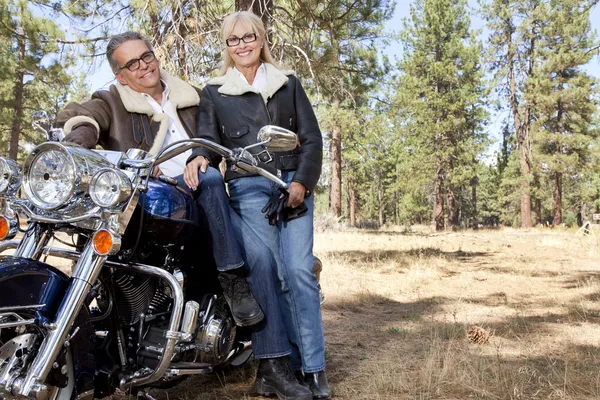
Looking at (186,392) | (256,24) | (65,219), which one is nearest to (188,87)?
(256,24)

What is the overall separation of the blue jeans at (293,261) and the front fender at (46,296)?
114 cm

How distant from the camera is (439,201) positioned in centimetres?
2992

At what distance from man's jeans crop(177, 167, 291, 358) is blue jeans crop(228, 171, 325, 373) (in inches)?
3.0

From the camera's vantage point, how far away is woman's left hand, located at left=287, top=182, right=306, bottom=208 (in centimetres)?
297

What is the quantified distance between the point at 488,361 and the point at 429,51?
1126 inches

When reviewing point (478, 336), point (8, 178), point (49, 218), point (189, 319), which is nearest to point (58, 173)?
point (49, 218)

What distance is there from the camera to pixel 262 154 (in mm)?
2658

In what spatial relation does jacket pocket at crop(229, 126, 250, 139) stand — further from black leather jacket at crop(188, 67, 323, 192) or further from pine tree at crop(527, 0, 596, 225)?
pine tree at crop(527, 0, 596, 225)

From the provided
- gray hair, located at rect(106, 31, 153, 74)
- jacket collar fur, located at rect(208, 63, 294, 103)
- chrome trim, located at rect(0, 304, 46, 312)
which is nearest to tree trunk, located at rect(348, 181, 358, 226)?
jacket collar fur, located at rect(208, 63, 294, 103)

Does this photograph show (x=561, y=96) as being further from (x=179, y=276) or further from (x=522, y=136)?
(x=179, y=276)

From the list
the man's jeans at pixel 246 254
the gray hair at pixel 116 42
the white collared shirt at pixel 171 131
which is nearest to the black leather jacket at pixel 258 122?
the white collared shirt at pixel 171 131

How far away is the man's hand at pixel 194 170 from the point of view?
2.66 metres

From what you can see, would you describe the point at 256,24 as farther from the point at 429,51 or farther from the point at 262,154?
the point at 429,51

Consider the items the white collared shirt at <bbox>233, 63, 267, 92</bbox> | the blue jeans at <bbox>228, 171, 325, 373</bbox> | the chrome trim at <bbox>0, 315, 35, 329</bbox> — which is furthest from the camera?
the white collared shirt at <bbox>233, 63, 267, 92</bbox>
